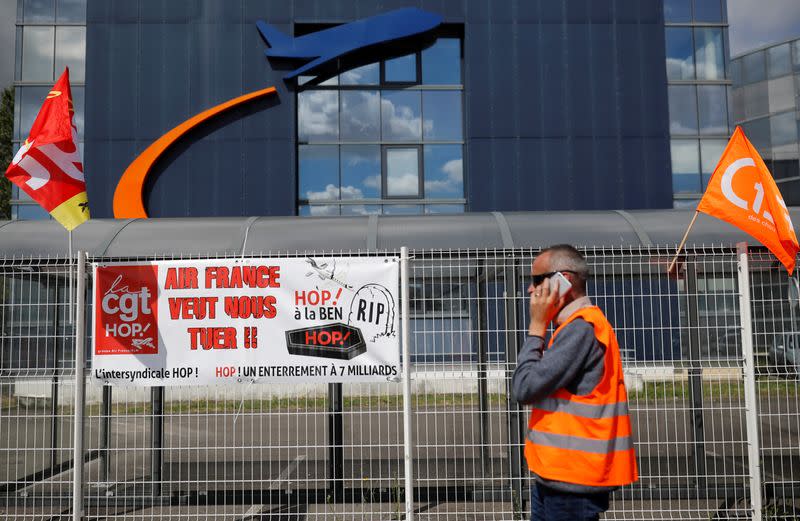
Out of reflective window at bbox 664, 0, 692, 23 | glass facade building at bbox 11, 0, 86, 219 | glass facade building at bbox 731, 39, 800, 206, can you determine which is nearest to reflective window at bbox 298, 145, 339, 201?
glass facade building at bbox 11, 0, 86, 219

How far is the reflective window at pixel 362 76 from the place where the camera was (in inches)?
626

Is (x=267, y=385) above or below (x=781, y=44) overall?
below

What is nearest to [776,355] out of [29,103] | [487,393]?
[487,393]

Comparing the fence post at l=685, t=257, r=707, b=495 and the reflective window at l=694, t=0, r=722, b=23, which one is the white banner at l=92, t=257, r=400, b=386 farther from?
the reflective window at l=694, t=0, r=722, b=23

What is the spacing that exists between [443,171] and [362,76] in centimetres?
297

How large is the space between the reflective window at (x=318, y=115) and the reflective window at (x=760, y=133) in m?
29.3

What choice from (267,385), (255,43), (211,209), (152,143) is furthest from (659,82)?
(267,385)

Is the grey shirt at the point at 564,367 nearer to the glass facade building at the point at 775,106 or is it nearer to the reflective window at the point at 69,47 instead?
the reflective window at the point at 69,47

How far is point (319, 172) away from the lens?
51.5 feet

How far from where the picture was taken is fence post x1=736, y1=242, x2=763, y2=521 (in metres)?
5.37

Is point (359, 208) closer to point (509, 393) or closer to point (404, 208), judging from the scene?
point (404, 208)

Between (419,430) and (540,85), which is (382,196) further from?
(419,430)

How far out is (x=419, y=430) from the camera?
1106 centimetres

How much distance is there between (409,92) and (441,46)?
1.33 metres
